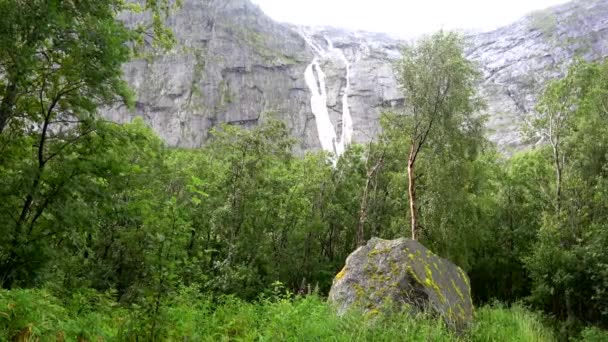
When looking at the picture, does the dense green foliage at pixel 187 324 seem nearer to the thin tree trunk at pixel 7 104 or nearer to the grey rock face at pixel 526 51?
the thin tree trunk at pixel 7 104

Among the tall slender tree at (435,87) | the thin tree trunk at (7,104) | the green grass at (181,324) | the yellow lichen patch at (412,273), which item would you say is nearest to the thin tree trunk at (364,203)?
the tall slender tree at (435,87)

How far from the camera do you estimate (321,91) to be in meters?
106

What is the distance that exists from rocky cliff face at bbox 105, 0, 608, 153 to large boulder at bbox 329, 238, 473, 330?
77.5 metres

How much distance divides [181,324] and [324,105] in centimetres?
9581

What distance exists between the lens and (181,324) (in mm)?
6699

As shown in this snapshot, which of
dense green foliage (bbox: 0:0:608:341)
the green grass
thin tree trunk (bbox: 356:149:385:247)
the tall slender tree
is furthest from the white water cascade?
the green grass

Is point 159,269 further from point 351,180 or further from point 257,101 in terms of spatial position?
point 257,101

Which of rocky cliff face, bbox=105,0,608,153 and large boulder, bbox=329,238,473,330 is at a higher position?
rocky cliff face, bbox=105,0,608,153

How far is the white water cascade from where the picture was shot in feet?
298

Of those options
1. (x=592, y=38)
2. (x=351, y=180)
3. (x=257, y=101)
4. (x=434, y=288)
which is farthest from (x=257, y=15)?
(x=434, y=288)

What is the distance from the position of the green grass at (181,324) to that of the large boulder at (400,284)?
637 millimetres

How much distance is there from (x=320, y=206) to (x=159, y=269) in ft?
71.3

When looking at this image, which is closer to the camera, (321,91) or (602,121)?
(602,121)

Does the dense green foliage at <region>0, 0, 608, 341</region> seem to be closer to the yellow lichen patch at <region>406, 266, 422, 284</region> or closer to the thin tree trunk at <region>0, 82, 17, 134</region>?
the thin tree trunk at <region>0, 82, 17, 134</region>
